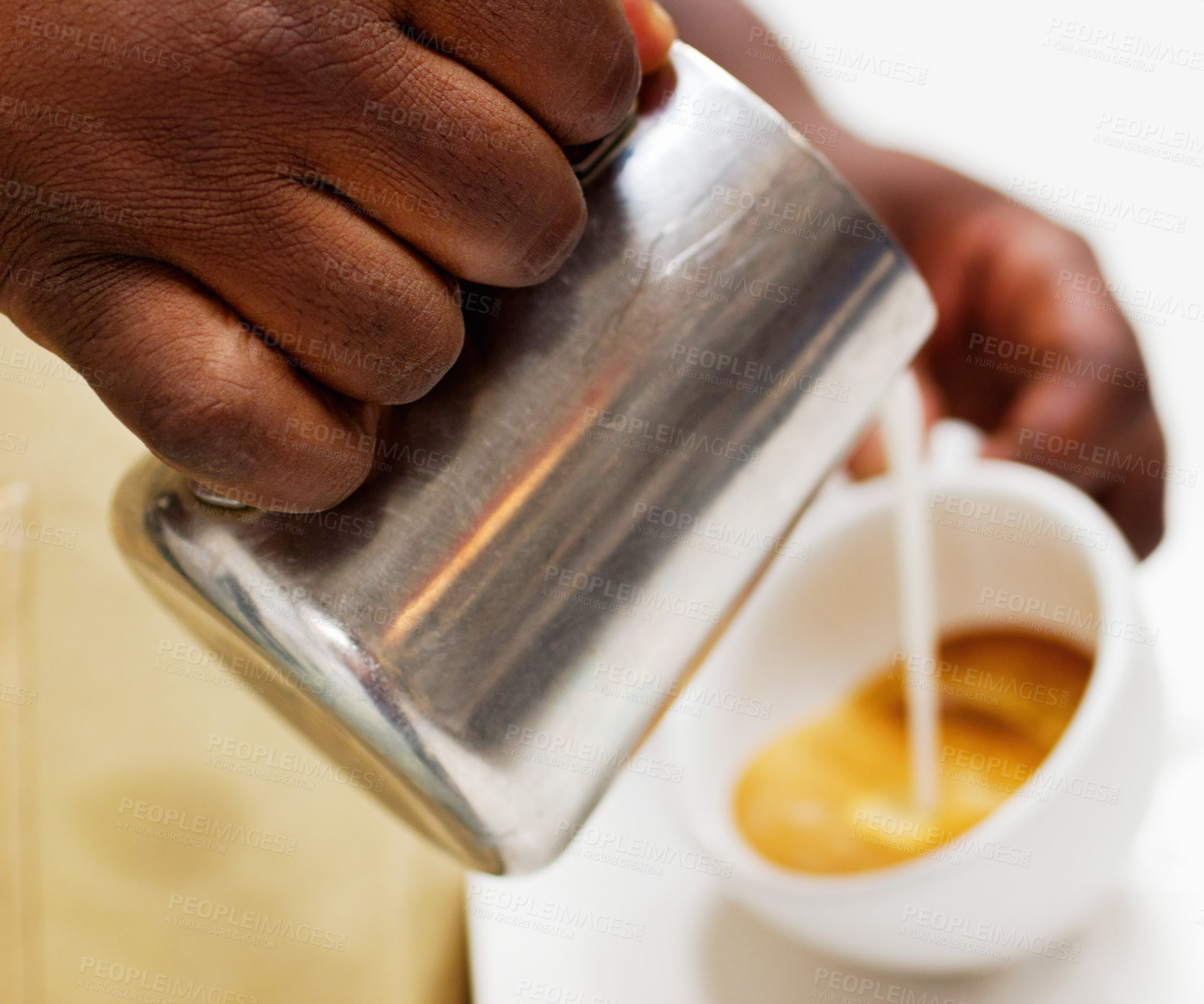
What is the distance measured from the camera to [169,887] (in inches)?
19.4

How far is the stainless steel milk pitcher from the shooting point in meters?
0.29

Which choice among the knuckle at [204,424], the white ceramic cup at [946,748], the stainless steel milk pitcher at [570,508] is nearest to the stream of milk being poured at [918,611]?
the white ceramic cup at [946,748]

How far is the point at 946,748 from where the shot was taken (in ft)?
1.79

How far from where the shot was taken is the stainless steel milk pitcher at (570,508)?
0.96 ft

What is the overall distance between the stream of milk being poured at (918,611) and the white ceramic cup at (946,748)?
0.01 meters

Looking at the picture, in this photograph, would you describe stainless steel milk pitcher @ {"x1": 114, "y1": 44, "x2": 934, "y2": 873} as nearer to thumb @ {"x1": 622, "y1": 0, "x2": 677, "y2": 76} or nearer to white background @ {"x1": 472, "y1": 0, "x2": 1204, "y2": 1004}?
thumb @ {"x1": 622, "y1": 0, "x2": 677, "y2": 76}

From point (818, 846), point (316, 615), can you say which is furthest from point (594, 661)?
point (818, 846)

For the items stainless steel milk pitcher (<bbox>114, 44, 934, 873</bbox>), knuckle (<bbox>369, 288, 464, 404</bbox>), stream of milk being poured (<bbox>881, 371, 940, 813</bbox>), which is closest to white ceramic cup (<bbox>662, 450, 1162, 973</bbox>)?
stream of milk being poured (<bbox>881, 371, 940, 813</bbox>)

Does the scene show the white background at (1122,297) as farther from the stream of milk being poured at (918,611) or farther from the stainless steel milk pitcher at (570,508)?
the stainless steel milk pitcher at (570,508)

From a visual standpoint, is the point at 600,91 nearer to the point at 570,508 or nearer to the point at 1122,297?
the point at 570,508

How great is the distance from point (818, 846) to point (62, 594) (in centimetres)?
35

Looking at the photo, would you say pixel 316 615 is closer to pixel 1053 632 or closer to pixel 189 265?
pixel 189 265

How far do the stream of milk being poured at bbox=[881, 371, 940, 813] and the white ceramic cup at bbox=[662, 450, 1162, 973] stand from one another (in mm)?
13

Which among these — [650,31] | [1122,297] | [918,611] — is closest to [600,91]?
[650,31]
